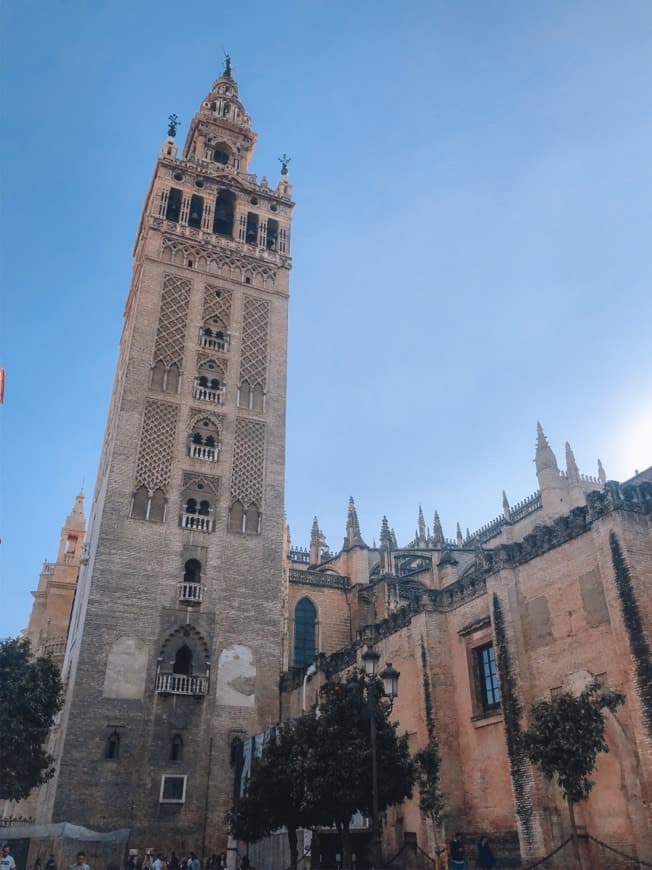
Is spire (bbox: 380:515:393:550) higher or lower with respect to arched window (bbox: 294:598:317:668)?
higher

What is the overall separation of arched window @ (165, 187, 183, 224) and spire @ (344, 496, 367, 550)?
1648 centimetres

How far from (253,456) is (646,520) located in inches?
643

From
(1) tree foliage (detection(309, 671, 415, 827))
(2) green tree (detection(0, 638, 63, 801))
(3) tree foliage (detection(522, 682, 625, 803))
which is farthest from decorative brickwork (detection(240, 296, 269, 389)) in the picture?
(3) tree foliage (detection(522, 682, 625, 803))

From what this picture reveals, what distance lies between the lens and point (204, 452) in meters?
28.1

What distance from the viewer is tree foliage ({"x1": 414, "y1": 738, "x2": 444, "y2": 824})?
1648 centimetres

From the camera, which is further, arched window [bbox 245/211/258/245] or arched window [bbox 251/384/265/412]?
arched window [bbox 245/211/258/245]

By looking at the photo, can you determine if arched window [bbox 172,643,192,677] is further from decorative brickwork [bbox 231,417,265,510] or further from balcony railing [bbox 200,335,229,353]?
balcony railing [bbox 200,335,229,353]

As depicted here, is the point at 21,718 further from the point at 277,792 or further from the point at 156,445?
the point at 156,445

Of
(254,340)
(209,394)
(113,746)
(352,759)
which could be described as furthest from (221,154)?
(352,759)

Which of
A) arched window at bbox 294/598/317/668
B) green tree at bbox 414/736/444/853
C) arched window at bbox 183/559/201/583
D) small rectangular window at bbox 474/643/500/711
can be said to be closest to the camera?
green tree at bbox 414/736/444/853

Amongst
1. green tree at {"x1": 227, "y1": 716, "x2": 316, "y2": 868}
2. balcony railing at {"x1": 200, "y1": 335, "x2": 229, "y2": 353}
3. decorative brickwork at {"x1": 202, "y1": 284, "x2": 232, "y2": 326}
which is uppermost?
decorative brickwork at {"x1": 202, "y1": 284, "x2": 232, "y2": 326}

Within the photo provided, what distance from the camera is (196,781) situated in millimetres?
22594

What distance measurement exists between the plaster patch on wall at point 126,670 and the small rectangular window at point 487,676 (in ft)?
35.0

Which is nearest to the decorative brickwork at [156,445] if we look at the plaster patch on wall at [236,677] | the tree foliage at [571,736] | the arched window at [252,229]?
the plaster patch on wall at [236,677]
